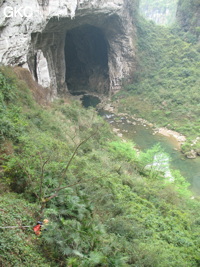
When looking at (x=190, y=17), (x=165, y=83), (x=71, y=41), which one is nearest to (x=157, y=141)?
(x=165, y=83)

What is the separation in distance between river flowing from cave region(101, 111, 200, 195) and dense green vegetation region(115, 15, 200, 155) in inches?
64.6

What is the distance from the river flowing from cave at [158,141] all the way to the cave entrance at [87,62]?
32.0 ft

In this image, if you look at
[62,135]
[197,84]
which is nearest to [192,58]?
[197,84]

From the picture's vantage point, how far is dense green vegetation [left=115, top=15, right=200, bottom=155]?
82.1 feet

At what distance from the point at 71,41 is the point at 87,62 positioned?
13.5ft

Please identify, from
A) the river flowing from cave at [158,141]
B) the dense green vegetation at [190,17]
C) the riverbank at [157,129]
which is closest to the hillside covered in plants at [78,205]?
the river flowing from cave at [158,141]

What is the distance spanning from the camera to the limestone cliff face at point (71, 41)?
46.5ft

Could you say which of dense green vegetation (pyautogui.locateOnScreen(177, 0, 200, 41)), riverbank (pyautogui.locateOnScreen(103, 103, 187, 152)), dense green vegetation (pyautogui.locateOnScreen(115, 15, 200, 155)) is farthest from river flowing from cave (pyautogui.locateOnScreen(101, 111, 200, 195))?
dense green vegetation (pyautogui.locateOnScreen(177, 0, 200, 41))

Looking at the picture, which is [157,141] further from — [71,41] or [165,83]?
[71,41]

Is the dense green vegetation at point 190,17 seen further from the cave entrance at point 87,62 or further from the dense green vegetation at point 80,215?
the dense green vegetation at point 80,215

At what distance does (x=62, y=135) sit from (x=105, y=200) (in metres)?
5.76

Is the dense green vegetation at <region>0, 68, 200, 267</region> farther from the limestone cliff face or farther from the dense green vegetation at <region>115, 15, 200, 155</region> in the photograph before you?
the dense green vegetation at <region>115, 15, 200, 155</region>

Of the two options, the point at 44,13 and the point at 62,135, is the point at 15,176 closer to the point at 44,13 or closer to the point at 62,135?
the point at 62,135

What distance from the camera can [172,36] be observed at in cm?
3628
